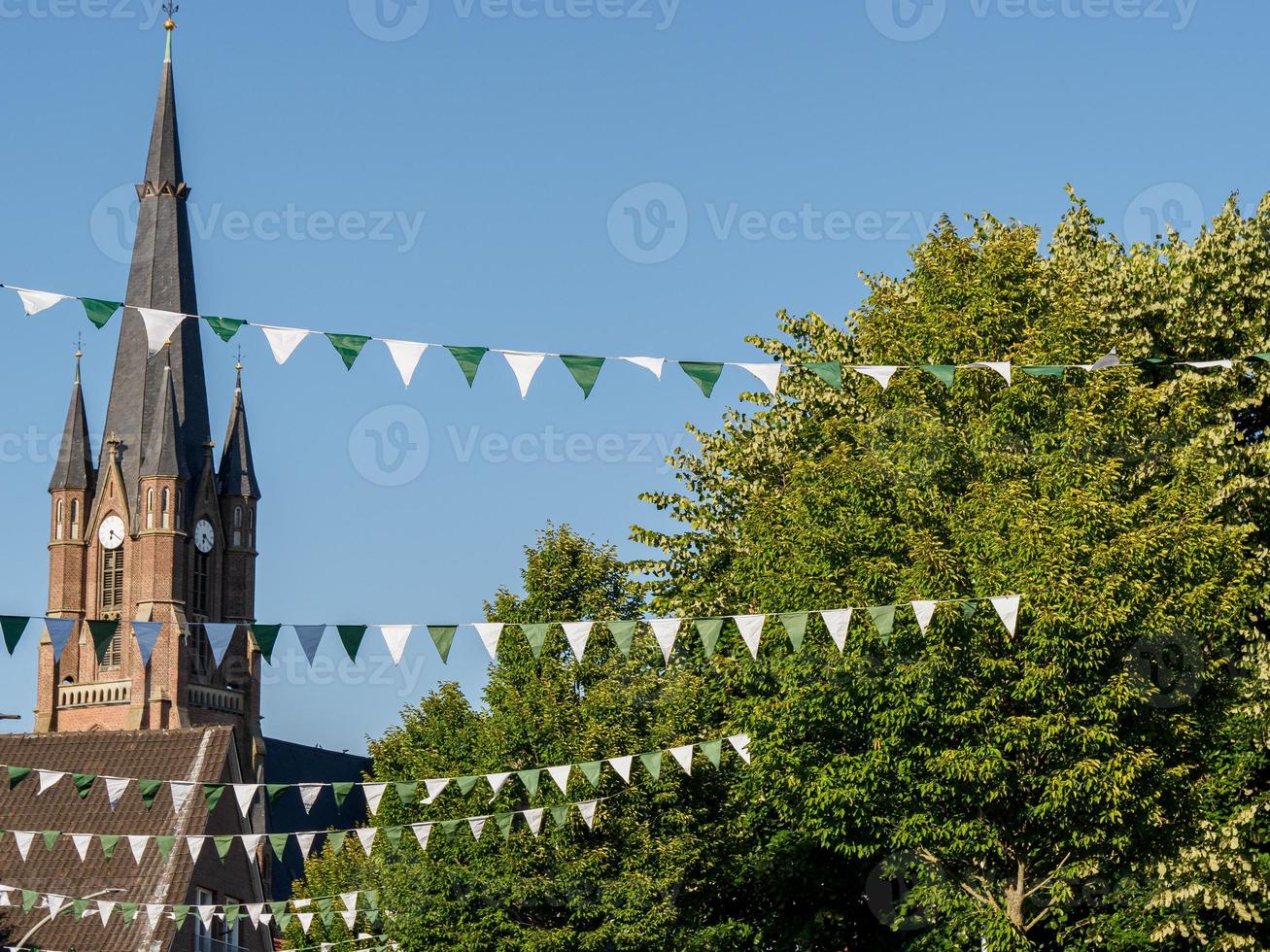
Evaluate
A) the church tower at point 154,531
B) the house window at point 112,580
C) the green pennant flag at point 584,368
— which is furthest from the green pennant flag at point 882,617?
the house window at point 112,580

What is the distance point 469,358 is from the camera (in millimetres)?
17328

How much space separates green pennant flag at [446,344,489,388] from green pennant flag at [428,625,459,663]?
11.1 ft

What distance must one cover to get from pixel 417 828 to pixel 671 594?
37.9 ft

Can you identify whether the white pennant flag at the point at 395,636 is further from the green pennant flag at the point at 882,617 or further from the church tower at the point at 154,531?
the church tower at the point at 154,531

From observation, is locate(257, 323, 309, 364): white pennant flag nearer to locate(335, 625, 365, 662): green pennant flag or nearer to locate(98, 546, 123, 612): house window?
locate(335, 625, 365, 662): green pennant flag

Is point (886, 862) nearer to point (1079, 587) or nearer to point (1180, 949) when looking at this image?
point (1180, 949)

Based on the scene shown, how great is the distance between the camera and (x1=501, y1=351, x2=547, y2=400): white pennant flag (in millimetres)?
17156

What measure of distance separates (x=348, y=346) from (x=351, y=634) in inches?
148

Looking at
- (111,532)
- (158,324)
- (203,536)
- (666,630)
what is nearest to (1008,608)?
(666,630)

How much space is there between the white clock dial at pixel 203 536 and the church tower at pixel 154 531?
79mm

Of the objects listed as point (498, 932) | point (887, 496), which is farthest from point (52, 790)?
point (887, 496)

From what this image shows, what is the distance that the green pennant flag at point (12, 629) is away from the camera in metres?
17.9

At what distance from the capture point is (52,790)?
1745 inches

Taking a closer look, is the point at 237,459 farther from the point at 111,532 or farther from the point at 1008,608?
the point at 1008,608
